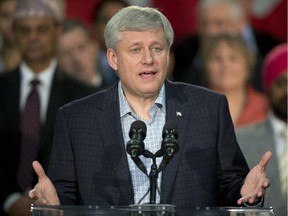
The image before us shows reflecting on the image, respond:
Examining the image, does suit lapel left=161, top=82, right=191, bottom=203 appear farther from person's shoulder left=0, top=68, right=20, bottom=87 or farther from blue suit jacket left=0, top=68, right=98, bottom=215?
person's shoulder left=0, top=68, right=20, bottom=87

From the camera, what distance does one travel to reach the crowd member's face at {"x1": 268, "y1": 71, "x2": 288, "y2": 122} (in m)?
6.63

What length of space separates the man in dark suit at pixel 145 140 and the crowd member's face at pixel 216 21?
3094mm

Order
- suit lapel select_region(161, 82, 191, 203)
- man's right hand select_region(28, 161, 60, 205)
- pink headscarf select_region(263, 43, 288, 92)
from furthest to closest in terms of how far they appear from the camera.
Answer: pink headscarf select_region(263, 43, 288, 92) → suit lapel select_region(161, 82, 191, 203) → man's right hand select_region(28, 161, 60, 205)

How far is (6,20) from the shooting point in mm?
7652

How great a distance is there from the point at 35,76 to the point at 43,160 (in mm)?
606

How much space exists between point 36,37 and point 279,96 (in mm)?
1713

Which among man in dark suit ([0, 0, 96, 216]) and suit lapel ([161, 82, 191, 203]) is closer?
suit lapel ([161, 82, 191, 203])

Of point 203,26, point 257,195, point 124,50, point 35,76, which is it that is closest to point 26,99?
point 35,76

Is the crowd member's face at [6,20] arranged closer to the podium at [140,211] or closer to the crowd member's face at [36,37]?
the crowd member's face at [36,37]

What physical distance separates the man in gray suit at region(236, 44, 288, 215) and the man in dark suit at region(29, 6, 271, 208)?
164cm

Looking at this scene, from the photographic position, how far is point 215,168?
4469mm

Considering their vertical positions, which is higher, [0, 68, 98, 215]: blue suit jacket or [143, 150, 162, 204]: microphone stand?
[0, 68, 98, 215]: blue suit jacket

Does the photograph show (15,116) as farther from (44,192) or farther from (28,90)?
(44,192)

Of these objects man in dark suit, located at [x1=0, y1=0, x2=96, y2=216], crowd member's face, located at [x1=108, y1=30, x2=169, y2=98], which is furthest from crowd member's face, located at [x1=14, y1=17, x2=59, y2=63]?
crowd member's face, located at [x1=108, y1=30, x2=169, y2=98]
